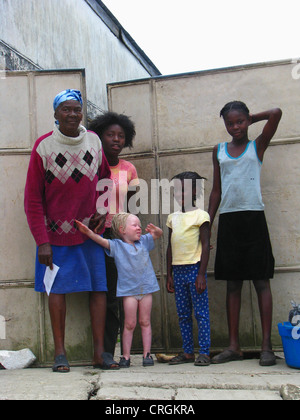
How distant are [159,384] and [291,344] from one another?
1.04 meters

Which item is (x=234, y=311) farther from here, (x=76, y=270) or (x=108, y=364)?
(x=76, y=270)

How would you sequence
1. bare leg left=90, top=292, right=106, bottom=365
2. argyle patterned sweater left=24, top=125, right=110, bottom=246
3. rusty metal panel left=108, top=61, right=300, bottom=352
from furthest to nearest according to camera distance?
1. rusty metal panel left=108, top=61, right=300, bottom=352
2. bare leg left=90, top=292, right=106, bottom=365
3. argyle patterned sweater left=24, top=125, right=110, bottom=246

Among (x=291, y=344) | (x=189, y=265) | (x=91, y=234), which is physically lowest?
(x=291, y=344)

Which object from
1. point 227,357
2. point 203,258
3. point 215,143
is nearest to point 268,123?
point 215,143

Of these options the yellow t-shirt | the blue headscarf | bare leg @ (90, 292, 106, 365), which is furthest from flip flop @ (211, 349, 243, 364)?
the blue headscarf

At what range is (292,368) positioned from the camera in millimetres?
3373

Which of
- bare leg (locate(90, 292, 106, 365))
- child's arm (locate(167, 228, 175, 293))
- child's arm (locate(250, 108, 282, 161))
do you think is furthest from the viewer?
child's arm (locate(167, 228, 175, 293))

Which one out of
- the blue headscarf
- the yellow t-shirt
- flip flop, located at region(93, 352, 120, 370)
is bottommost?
flip flop, located at region(93, 352, 120, 370)

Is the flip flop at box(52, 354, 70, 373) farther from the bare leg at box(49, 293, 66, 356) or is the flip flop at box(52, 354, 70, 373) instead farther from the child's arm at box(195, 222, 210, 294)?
the child's arm at box(195, 222, 210, 294)

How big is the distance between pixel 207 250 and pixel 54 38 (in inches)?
159

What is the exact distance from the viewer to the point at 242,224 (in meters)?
3.70

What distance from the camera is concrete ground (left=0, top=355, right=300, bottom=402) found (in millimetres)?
2621

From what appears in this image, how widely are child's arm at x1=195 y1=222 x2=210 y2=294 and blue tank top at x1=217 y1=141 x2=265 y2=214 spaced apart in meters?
0.23
